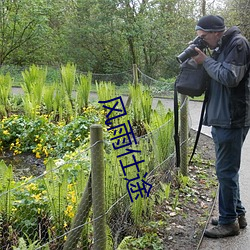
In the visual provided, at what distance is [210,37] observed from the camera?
3.04 metres

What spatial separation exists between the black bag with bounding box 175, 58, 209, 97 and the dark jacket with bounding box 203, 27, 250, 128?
89mm

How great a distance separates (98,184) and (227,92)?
1.31 meters

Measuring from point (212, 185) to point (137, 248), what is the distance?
6.00ft

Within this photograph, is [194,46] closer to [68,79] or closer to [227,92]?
→ [227,92]

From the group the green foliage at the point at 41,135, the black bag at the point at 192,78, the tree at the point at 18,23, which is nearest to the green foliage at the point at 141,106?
the green foliage at the point at 41,135

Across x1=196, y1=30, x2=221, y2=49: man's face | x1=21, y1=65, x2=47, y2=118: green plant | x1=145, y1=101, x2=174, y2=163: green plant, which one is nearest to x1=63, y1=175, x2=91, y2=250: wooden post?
x1=196, y1=30, x2=221, y2=49: man's face

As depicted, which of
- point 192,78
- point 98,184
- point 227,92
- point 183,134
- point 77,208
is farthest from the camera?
point 183,134

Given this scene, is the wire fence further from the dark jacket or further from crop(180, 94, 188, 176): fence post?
crop(180, 94, 188, 176): fence post

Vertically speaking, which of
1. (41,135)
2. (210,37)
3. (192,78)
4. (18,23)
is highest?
(18,23)

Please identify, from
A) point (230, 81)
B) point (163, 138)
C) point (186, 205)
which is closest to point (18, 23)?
point (163, 138)

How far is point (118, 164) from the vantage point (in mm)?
3166

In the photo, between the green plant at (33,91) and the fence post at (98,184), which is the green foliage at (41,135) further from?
the fence post at (98,184)

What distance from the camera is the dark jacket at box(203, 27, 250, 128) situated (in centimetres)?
283

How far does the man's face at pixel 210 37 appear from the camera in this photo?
3027 millimetres
